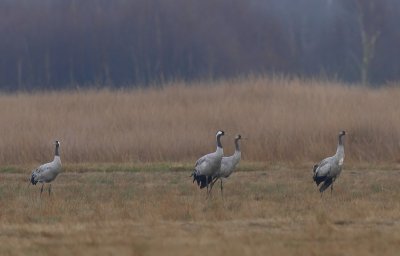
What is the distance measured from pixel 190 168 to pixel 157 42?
99.8 feet

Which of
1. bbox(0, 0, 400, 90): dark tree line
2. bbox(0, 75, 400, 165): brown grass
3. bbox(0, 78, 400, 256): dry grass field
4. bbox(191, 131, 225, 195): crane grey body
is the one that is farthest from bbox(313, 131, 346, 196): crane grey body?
bbox(0, 0, 400, 90): dark tree line

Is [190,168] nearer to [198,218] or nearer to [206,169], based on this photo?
[206,169]

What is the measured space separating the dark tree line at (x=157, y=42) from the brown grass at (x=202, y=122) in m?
21.7

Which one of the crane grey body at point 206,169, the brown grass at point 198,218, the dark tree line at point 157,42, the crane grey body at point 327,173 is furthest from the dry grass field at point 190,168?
the dark tree line at point 157,42

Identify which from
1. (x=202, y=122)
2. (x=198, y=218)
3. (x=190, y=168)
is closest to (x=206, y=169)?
(x=198, y=218)

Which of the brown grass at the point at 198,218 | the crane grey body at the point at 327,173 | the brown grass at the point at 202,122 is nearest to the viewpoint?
the brown grass at the point at 198,218

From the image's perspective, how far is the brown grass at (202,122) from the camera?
23.4 m

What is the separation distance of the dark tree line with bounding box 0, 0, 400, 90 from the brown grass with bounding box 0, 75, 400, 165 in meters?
21.7

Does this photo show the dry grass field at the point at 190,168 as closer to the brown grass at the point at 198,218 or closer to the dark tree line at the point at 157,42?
the brown grass at the point at 198,218

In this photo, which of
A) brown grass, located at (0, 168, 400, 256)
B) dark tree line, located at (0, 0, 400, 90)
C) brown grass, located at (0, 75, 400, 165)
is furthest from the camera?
dark tree line, located at (0, 0, 400, 90)

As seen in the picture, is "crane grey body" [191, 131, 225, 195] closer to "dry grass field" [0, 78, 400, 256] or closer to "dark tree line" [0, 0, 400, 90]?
"dry grass field" [0, 78, 400, 256]

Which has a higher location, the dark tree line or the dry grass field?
the dark tree line

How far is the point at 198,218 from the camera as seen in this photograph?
13172mm

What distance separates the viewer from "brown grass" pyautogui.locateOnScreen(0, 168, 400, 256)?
1074 centimetres
